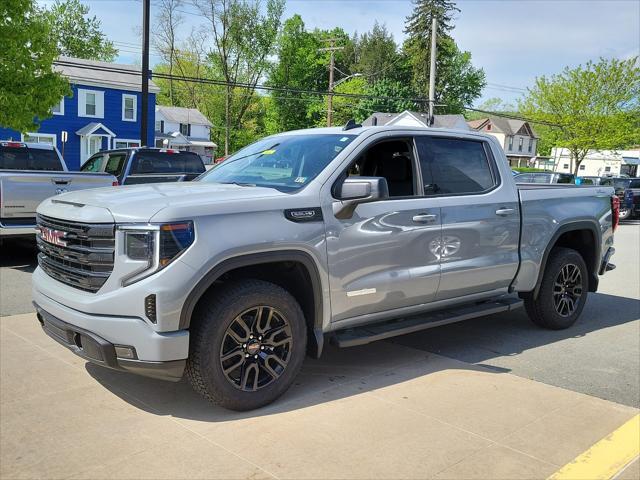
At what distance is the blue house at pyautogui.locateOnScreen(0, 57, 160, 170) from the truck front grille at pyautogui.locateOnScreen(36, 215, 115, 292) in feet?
115

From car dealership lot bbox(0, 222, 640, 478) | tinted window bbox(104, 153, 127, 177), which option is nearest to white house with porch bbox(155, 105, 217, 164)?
tinted window bbox(104, 153, 127, 177)

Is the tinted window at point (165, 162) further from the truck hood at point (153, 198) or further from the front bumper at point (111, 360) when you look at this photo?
the front bumper at point (111, 360)

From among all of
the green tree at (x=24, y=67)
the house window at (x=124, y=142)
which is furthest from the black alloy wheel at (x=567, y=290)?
the house window at (x=124, y=142)

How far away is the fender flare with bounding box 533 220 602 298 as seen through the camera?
6082 millimetres

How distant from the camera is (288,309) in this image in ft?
13.5

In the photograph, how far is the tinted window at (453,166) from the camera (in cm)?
516

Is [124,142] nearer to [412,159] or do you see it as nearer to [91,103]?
[91,103]

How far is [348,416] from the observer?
13.4 feet

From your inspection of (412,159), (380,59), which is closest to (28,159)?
(412,159)

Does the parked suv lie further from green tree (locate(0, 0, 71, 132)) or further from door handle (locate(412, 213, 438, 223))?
door handle (locate(412, 213, 438, 223))

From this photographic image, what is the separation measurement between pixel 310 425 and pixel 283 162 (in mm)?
2088

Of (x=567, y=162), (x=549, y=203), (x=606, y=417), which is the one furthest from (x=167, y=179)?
(x=567, y=162)

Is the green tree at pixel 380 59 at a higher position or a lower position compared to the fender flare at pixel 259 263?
higher

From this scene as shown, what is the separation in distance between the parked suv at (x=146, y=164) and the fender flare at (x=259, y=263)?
27.0 ft
